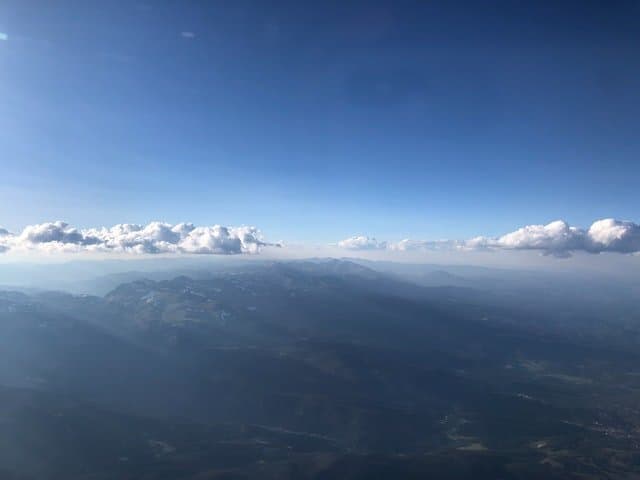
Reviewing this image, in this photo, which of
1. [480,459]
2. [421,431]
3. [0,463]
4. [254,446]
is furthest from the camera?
[421,431]

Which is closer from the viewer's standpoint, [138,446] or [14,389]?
[138,446]

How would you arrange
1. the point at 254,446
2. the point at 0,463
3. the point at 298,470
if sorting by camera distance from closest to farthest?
the point at 0,463, the point at 298,470, the point at 254,446

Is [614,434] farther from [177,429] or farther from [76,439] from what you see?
[76,439]

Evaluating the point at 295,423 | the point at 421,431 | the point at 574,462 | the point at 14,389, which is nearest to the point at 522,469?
the point at 574,462

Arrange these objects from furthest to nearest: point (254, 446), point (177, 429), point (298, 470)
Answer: point (177, 429) < point (254, 446) < point (298, 470)

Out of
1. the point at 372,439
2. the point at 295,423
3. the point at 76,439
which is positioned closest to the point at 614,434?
the point at 372,439

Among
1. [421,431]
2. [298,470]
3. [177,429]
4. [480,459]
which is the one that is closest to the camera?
[298,470]

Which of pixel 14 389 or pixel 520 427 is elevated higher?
pixel 14 389

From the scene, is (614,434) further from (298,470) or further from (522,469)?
(298,470)

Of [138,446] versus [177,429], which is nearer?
[138,446]
